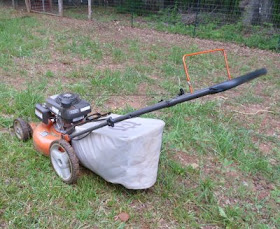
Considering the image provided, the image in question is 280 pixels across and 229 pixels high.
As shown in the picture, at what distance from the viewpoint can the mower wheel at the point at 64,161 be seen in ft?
7.79

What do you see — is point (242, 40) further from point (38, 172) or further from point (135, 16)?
point (38, 172)

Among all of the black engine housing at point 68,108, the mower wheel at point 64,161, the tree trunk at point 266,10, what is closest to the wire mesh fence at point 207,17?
the tree trunk at point 266,10

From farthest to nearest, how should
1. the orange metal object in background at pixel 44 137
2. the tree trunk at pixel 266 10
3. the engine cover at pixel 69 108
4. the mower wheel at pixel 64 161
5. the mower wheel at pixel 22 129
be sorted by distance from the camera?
the tree trunk at pixel 266 10 → the mower wheel at pixel 22 129 → the orange metal object in background at pixel 44 137 → the engine cover at pixel 69 108 → the mower wheel at pixel 64 161

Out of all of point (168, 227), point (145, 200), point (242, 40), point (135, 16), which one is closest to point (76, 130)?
point (145, 200)

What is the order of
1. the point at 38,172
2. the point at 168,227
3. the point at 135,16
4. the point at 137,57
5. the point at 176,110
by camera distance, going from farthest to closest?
the point at 135,16 → the point at 137,57 → the point at 176,110 → the point at 38,172 → the point at 168,227

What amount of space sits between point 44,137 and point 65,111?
15.8 inches

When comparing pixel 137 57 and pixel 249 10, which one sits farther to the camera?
pixel 249 10

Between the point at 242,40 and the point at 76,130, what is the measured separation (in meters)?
6.64

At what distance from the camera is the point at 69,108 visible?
8.30ft

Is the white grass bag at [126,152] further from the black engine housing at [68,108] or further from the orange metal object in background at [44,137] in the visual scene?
the orange metal object in background at [44,137]

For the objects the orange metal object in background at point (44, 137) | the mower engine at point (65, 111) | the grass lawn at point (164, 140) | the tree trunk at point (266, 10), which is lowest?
the grass lawn at point (164, 140)

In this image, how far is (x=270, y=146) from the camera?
339 cm

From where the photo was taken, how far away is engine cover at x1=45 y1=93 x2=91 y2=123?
251 centimetres

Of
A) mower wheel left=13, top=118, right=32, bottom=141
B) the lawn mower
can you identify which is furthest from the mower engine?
mower wheel left=13, top=118, right=32, bottom=141
